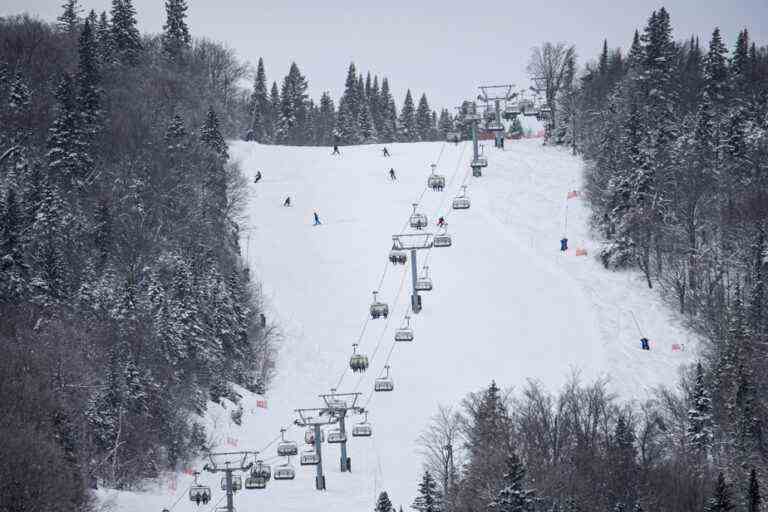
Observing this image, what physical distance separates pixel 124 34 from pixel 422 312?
5128cm

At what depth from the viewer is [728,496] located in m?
43.5

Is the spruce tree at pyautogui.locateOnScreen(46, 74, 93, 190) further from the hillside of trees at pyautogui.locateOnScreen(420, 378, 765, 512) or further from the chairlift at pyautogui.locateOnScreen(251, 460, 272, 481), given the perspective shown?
the chairlift at pyautogui.locateOnScreen(251, 460, 272, 481)

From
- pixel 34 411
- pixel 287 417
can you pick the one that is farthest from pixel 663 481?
pixel 34 411

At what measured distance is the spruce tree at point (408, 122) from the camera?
14188 cm

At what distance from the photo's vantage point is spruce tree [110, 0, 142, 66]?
106062 mm

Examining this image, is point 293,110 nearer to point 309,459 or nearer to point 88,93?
point 88,93

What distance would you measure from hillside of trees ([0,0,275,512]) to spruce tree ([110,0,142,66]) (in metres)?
0.16

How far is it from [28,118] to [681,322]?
5309 centimetres

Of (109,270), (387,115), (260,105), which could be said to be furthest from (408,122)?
(109,270)

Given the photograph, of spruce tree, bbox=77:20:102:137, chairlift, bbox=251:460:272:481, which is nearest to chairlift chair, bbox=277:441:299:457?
chairlift, bbox=251:460:272:481

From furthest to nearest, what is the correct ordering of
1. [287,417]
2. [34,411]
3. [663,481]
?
[287,417]
[663,481]
[34,411]

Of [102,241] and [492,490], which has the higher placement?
[102,241]

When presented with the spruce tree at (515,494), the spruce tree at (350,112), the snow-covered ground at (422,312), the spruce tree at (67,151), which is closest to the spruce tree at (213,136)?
the snow-covered ground at (422,312)

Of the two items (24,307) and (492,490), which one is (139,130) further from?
(492,490)
